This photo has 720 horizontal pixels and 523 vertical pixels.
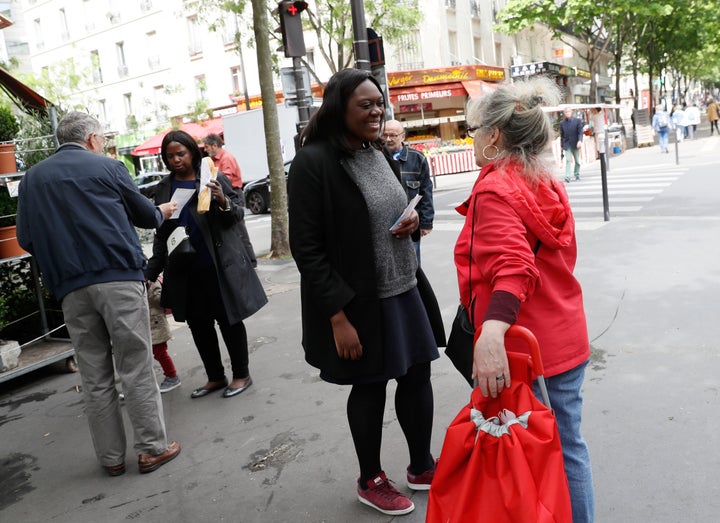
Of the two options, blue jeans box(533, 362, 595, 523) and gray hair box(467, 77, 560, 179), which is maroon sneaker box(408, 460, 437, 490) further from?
gray hair box(467, 77, 560, 179)

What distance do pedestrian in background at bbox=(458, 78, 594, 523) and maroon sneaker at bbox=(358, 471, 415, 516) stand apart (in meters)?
0.86

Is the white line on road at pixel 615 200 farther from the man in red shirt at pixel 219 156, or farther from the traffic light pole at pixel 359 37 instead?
the man in red shirt at pixel 219 156

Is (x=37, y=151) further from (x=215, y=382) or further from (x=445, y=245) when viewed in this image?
(x=445, y=245)

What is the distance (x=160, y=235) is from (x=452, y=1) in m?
28.7

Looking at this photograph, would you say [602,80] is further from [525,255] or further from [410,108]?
[525,255]

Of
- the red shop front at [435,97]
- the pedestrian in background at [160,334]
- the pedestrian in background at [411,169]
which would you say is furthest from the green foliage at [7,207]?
the red shop front at [435,97]

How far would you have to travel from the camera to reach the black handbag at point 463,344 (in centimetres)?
221

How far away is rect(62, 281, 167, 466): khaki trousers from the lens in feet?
11.1

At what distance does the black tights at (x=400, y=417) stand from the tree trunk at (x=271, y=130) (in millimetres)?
6423

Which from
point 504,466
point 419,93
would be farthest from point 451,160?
point 504,466

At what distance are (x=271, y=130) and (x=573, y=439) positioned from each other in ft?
25.9

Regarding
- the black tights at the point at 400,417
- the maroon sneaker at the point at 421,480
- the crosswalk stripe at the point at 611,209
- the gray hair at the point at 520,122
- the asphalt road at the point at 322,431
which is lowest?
the asphalt road at the point at 322,431

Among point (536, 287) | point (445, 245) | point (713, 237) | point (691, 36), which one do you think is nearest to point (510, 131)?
point (536, 287)

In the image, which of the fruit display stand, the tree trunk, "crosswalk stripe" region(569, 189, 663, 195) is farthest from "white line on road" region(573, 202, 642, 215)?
the fruit display stand
